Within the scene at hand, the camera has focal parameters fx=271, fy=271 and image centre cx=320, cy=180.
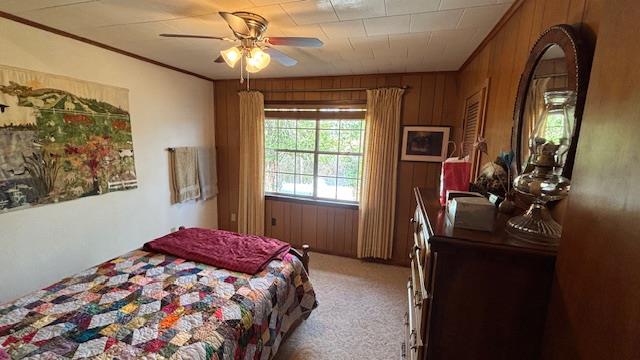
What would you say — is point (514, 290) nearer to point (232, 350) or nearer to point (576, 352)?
point (576, 352)

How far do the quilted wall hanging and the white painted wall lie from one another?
0.09m

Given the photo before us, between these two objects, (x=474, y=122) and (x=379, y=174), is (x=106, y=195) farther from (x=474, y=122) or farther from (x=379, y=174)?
(x=474, y=122)

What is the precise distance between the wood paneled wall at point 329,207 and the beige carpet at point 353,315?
16.6 inches

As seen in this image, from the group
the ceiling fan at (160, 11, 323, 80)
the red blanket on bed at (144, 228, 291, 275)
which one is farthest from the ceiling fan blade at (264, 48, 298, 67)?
the red blanket on bed at (144, 228, 291, 275)

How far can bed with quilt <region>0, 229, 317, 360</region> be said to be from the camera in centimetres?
128

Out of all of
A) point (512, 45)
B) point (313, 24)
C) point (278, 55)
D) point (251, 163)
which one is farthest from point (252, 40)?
point (251, 163)

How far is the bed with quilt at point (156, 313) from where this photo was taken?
4.21 ft

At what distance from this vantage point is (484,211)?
94 cm

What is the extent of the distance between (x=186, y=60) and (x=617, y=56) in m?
3.34

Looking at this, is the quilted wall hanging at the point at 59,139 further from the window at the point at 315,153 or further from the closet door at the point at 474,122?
the closet door at the point at 474,122

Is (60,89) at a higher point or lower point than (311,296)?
higher

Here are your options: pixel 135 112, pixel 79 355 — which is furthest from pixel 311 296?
pixel 135 112

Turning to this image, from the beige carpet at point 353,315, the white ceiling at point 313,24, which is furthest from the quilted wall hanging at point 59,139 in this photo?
the beige carpet at point 353,315

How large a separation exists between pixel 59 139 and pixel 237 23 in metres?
1.91
